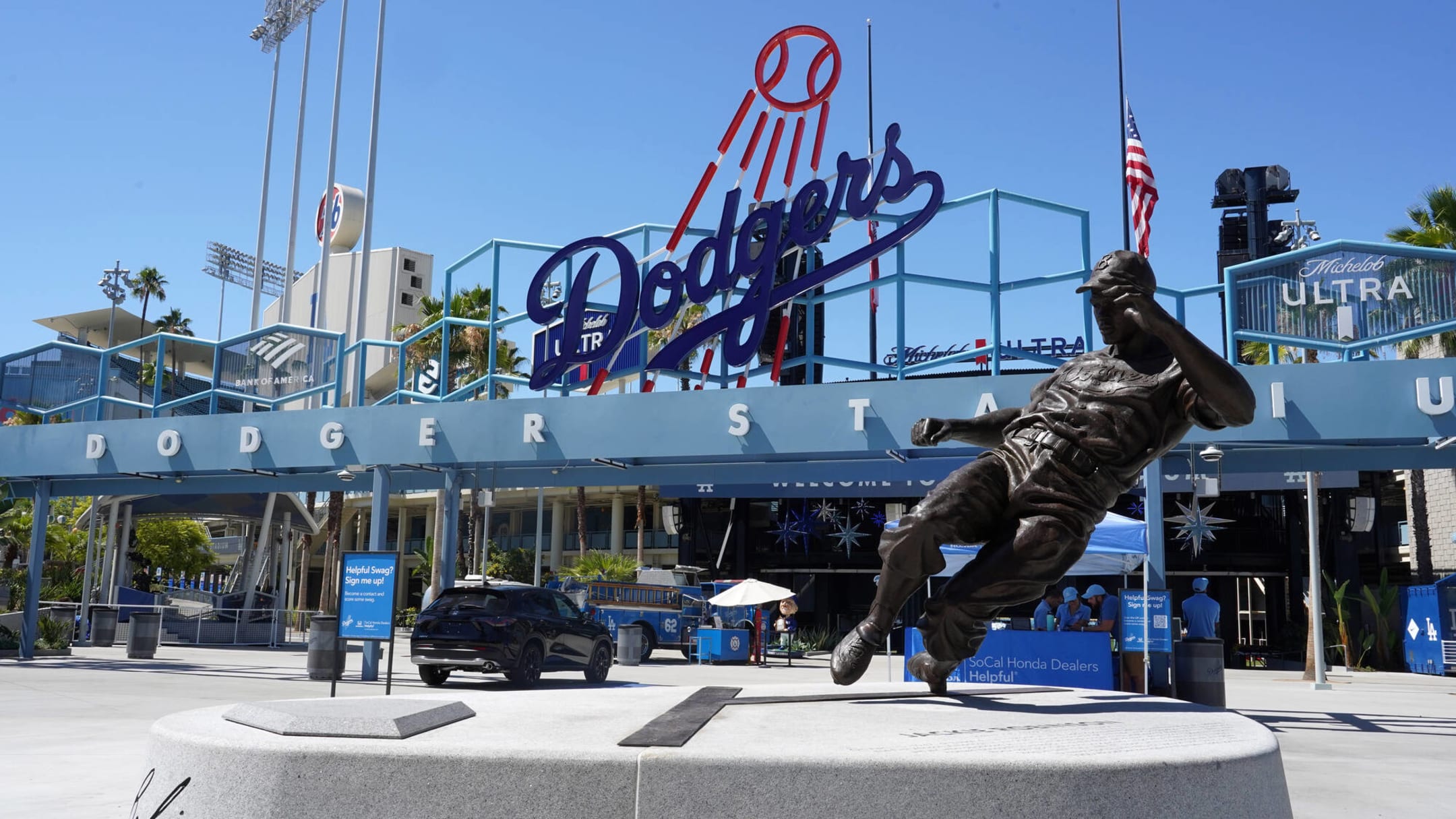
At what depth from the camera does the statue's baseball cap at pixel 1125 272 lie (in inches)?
226

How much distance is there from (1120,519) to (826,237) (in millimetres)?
6684

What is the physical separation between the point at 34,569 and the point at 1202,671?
19379 millimetres

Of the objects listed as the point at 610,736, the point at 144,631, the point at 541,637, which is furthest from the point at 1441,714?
the point at 144,631

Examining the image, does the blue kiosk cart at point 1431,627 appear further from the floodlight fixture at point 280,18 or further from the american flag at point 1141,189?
the floodlight fixture at point 280,18

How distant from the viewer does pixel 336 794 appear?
4074 millimetres

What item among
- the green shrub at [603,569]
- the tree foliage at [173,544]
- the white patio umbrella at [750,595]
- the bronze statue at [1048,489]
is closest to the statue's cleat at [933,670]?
the bronze statue at [1048,489]

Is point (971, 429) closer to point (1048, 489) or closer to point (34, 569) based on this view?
point (1048, 489)

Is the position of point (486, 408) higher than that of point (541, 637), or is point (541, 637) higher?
point (486, 408)

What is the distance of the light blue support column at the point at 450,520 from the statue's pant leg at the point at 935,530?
12724mm

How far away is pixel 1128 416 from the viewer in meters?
5.75

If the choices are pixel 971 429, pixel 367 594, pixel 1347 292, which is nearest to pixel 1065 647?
pixel 1347 292

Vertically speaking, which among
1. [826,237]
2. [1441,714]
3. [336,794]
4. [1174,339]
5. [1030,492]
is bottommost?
[1441,714]

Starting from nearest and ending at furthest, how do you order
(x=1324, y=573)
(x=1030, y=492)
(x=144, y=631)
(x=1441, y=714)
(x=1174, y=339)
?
(x=1174, y=339) < (x=1030, y=492) < (x=1441, y=714) < (x=144, y=631) < (x=1324, y=573)

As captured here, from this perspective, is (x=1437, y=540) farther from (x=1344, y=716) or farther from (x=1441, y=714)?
(x=1344, y=716)
